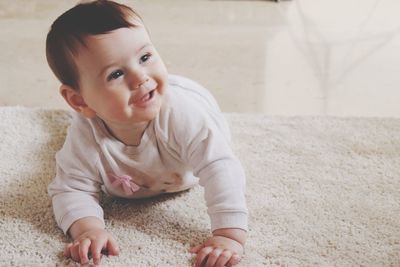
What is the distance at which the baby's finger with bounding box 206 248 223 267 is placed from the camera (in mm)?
900

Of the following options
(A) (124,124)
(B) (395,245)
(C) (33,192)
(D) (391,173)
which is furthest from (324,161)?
(C) (33,192)

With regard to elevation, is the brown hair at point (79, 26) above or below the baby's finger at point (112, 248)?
above

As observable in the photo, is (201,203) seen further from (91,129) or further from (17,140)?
A: (17,140)

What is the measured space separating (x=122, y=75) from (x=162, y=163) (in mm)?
189

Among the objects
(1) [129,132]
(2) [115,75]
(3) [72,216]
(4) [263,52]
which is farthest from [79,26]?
(4) [263,52]

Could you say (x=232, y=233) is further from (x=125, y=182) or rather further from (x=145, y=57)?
(x=145, y=57)

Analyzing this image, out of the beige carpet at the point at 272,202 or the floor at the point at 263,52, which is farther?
the floor at the point at 263,52

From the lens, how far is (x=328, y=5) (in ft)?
6.54

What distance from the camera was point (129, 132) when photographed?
0.97 meters

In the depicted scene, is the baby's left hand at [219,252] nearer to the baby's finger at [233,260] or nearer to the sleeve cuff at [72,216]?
the baby's finger at [233,260]

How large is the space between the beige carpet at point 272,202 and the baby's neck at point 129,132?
143 millimetres

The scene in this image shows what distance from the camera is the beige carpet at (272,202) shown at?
95 centimetres

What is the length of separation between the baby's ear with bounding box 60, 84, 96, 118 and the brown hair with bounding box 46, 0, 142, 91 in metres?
0.04

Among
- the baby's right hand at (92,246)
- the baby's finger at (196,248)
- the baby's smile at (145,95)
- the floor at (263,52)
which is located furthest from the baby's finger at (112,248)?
the floor at (263,52)
